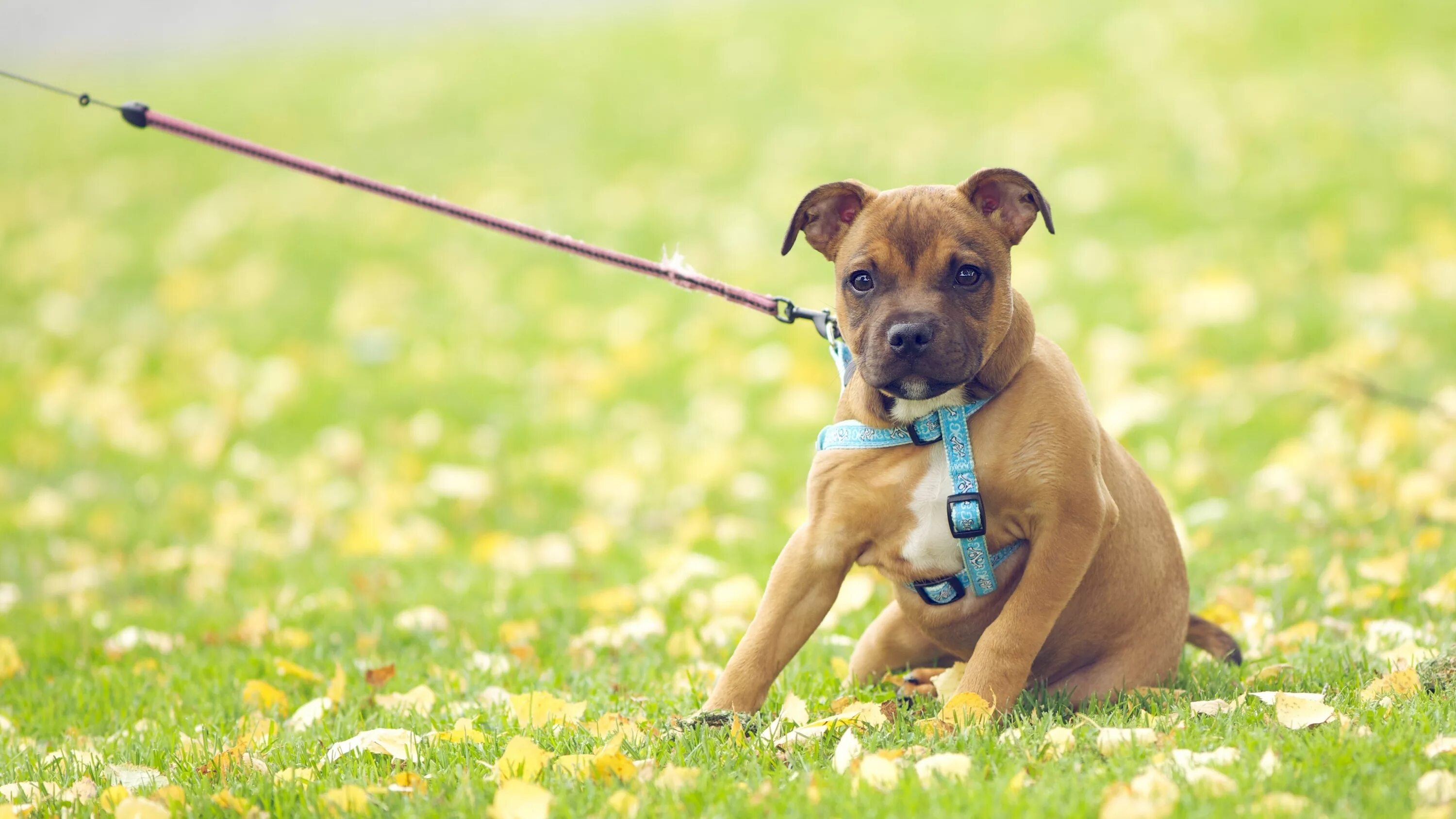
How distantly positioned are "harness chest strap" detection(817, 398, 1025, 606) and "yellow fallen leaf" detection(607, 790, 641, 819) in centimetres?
101

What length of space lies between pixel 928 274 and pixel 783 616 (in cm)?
91

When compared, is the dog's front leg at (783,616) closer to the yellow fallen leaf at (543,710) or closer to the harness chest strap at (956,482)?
the harness chest strap at (956,482)

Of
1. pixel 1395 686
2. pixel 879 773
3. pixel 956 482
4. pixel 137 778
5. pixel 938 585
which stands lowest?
pixel 137 778

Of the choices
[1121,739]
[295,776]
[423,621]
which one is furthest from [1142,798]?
[423,621]

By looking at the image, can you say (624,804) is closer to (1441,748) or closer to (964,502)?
(964,502)

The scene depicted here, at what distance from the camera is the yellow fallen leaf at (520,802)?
2.84 meters

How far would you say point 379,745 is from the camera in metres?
3.46

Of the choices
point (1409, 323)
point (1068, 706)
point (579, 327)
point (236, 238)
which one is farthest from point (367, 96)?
point (1068, 706)

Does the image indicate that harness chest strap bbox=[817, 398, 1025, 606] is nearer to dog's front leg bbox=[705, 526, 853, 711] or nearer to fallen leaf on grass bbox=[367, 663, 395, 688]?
dog's front leg bbox=[705, 526, 853, 711]

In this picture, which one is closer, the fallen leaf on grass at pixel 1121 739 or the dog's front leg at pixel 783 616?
the fallen leaf on grass at pixel 1121 739

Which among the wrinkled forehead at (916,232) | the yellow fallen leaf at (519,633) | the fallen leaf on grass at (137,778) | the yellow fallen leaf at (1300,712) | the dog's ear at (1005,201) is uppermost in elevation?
the dog's ear at (1005,201)

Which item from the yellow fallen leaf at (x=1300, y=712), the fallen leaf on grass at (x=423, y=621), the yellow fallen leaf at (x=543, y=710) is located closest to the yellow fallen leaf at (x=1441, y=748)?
the yellow fallen leaf at (x=1300, y=712)

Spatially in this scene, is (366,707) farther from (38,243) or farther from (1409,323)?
(38,243)

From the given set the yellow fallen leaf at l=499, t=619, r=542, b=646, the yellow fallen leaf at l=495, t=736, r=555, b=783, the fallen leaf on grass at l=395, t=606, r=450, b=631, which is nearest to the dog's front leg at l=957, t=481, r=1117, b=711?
the yellow fallen leaf at l=495, t=736, r=555, b=783
